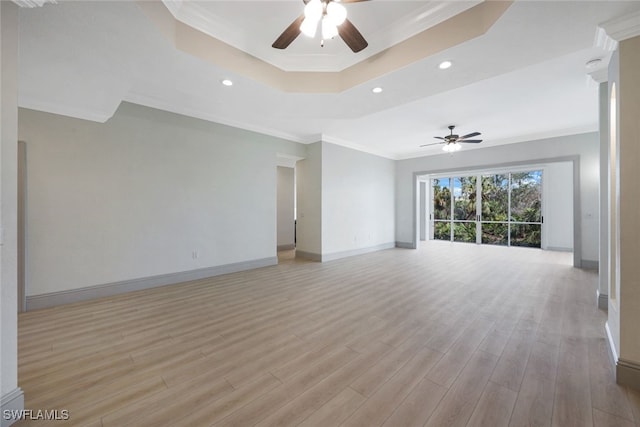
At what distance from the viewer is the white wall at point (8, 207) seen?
1357 millimetres

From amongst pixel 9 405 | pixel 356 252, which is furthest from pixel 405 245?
pixel 9 405

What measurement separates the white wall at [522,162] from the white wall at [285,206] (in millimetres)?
3527

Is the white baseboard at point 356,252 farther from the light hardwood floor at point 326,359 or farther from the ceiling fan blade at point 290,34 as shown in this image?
the ceiling fan blade at point 290,34

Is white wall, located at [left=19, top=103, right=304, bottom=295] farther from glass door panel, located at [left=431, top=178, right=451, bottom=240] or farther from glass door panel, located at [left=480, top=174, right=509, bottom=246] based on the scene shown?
glass door panel, located at [left=480, top=174, right=509, bottom=246]

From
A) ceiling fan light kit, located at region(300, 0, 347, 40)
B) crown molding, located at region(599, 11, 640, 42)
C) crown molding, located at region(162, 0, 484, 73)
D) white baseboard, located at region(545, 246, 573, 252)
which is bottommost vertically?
white baseboard, located at region(545, 246, 573, 252)

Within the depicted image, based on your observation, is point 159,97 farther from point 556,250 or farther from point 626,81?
point 556,250

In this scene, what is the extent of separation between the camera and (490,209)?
9320mm

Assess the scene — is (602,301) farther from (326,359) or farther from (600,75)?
(326,359)

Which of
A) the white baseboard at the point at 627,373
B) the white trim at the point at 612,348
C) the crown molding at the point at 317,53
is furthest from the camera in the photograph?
the crown molding at the point at 317,53

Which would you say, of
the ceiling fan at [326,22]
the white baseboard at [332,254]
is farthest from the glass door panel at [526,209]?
the ceiling fan at [326,22]

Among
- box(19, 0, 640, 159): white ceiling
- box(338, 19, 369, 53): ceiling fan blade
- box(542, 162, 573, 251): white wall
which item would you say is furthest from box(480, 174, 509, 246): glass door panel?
box(338, 19, 369, 53): ceiling fan blade

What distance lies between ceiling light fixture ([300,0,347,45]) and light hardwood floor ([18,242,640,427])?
2.67 meters

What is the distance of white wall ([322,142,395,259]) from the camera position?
240 inches

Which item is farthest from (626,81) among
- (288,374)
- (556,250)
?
(556,250)
